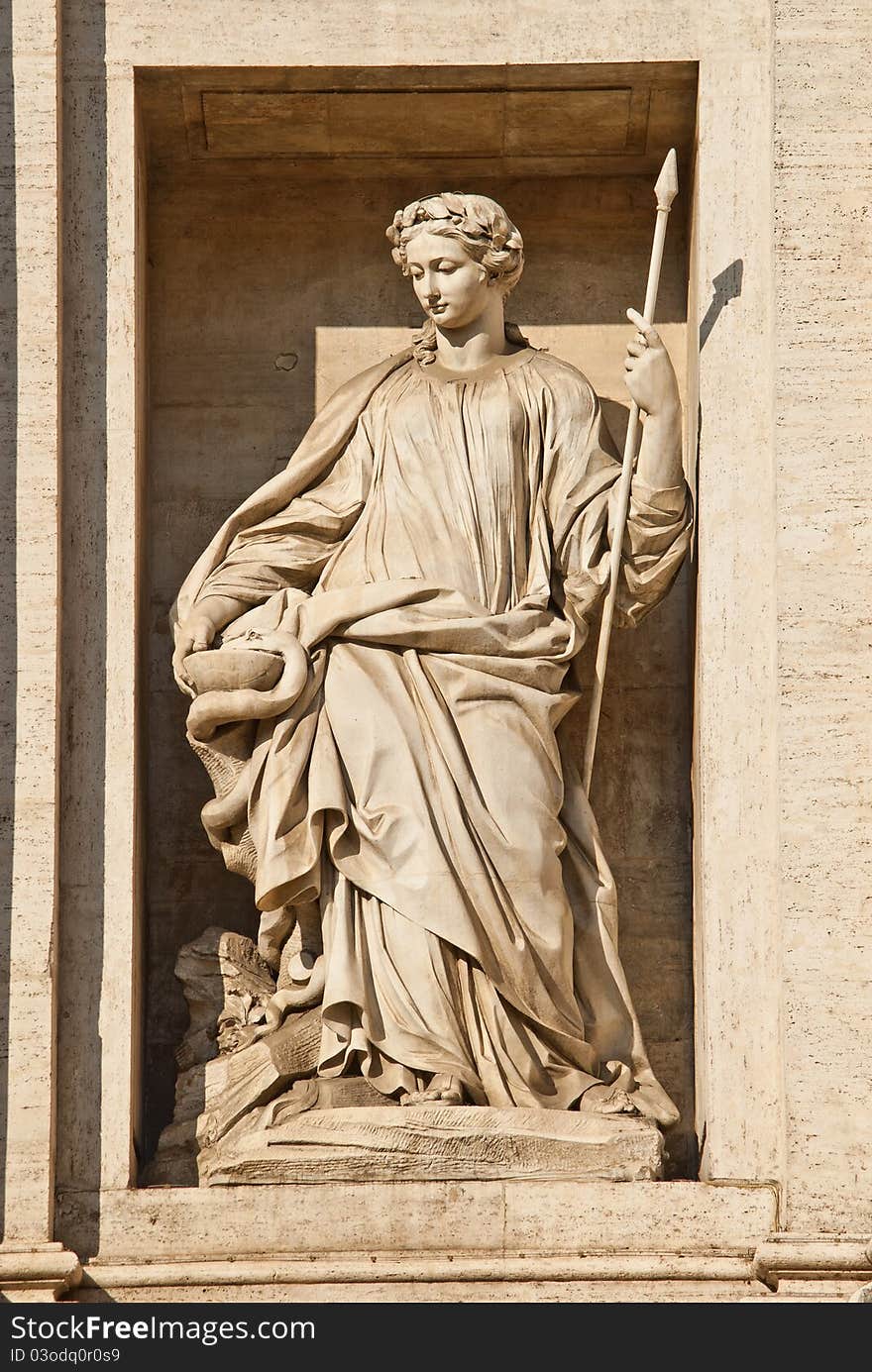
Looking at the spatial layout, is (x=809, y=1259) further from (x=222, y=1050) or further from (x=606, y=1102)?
(x=222, y=1050)

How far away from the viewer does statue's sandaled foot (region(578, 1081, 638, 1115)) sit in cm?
960

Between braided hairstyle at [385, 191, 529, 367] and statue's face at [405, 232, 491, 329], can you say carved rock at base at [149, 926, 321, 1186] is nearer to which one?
statue's face at [405, 232, 491, 329]

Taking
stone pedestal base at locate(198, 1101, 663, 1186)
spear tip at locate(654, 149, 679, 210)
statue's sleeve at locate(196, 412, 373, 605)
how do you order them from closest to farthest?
stone pedestal base at locate(198, 1101, 663, 1186) < spear tip at locate(654, 149, 679, 210) < statue's sleeve at locate(196, 412, 373, 605)

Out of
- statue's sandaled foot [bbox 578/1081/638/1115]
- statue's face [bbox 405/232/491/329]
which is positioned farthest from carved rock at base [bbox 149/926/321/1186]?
statue's face [bbox 405/232/491/329]

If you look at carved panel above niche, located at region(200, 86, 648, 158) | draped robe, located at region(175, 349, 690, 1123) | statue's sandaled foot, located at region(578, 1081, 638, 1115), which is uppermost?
carved panel above niche, located at region(200, 86, 648, 158)

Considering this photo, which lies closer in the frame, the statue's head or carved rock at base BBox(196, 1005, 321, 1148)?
carved rock at base BBox(196, 1005, 321, 1148)

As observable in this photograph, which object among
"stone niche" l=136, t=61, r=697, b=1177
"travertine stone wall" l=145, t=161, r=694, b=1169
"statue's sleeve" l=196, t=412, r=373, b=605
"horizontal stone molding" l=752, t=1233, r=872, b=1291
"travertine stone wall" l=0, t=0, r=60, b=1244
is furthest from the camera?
"travertine stone wall" l=145, t=161, r=694, b=1169

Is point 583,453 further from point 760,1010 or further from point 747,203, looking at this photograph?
point 760,1010

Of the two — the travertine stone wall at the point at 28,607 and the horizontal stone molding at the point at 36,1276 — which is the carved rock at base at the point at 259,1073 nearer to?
the travertine stone wall at the point at 28,607

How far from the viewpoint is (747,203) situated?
33.8ft

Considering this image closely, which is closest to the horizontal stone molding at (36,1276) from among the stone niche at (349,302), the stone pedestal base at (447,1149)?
the stone pedestal base at (447,1149)

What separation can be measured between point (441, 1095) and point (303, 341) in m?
2.94

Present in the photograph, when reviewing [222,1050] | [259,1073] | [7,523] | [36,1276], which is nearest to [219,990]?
[222,1050]

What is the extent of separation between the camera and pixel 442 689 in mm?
9930
